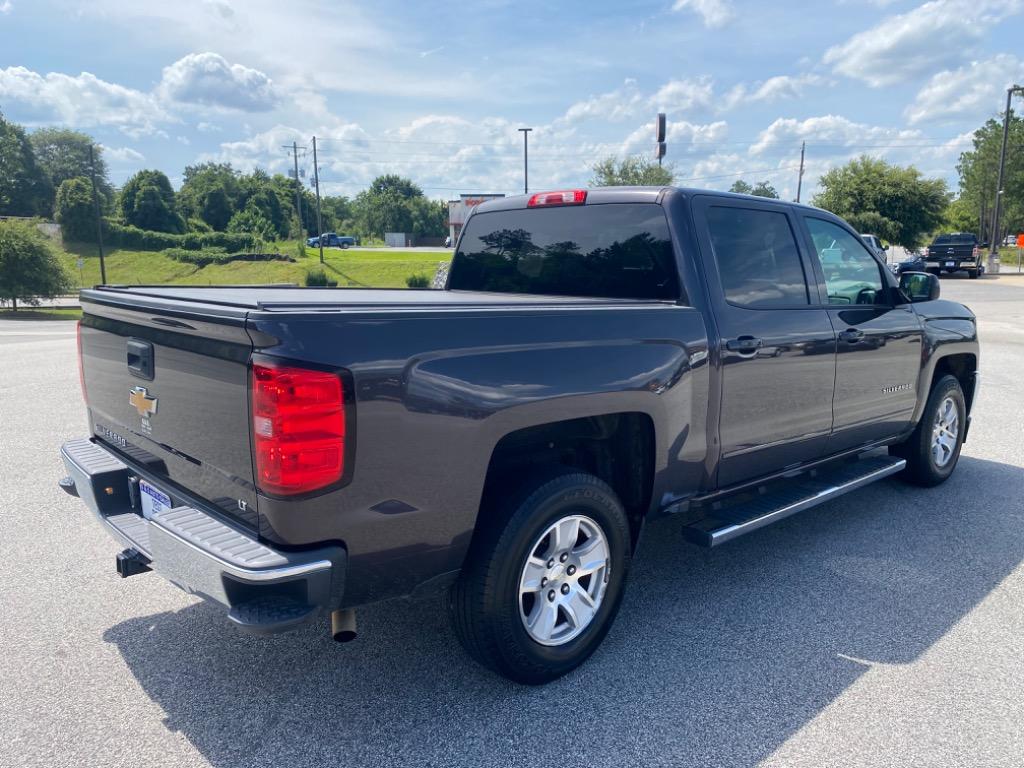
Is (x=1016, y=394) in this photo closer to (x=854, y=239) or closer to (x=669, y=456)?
(x=854, y=239)

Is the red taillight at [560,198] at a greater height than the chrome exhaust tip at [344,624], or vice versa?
the red taillight at [560,198]

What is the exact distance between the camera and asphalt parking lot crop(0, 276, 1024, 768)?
103 inches

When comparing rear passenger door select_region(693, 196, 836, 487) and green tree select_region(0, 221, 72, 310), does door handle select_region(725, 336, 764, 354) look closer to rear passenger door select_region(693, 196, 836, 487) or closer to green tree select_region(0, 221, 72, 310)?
rear passenger door select_region(693, 196, 836, 487)

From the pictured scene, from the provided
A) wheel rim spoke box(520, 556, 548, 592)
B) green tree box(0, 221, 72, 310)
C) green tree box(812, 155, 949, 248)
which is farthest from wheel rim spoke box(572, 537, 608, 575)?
green tree box(812, 155, 949, 248)

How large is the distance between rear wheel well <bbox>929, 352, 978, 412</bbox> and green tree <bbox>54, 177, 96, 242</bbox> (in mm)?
69374

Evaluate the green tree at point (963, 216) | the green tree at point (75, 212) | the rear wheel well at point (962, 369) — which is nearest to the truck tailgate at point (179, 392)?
the rear wheel well at point (962, 369)

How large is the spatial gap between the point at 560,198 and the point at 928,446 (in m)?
3.37

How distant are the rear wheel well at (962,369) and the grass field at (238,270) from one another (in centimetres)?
3185

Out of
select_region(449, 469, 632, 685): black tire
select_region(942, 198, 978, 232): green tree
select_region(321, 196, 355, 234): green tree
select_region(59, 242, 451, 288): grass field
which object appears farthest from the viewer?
select_region(321, 196, 355, 234): green tree

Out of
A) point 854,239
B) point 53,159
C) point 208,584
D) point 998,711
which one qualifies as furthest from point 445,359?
point 53,159

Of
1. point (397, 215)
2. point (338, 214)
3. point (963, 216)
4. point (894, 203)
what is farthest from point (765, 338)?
point (338, 214)

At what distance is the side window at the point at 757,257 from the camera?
372 centimetres

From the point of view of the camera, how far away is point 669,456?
11.0ft

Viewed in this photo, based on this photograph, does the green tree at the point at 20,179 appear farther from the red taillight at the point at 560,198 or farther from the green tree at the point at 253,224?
the red taillight at the point at 560,198
